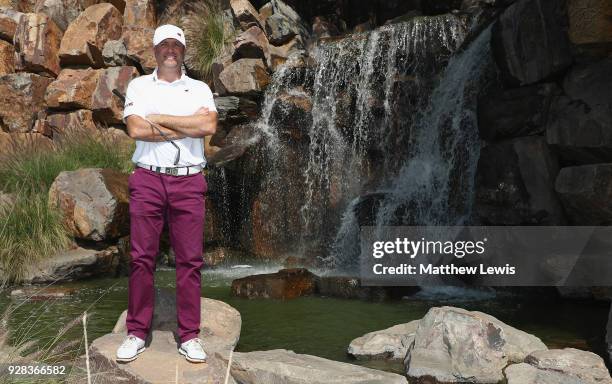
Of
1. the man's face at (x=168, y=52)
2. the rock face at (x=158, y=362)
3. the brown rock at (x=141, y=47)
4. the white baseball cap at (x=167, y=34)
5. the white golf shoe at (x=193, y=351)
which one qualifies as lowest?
the rock face at (x=158, y=362)

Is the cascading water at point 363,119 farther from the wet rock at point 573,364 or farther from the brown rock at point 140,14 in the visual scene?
the brown rock at point 140,14

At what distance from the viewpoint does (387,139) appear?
11188 mm

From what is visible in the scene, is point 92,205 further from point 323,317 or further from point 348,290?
point 323,317

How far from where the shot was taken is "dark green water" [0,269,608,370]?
19.6 ft

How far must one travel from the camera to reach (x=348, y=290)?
7.93 metres

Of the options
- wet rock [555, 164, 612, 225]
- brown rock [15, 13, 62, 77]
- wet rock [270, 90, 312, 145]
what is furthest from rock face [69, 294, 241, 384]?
brown rock [15, 13, 62, 77]

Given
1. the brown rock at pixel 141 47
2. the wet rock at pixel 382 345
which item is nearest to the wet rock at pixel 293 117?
the brown rock at pixel 141 47

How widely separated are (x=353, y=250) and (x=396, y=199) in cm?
111

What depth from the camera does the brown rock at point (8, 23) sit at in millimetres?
16406

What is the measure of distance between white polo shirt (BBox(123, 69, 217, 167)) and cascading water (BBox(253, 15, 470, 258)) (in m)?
7.08

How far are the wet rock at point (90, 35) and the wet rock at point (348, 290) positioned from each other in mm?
10346

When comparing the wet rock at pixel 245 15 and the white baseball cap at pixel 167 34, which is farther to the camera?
the wet rock at pixel 245 15

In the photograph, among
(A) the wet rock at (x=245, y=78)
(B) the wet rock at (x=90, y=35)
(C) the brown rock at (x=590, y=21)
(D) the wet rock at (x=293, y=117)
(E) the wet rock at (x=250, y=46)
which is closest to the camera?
(C) the brown rock at (x=590, y=21)

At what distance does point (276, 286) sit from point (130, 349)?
13.7ft
